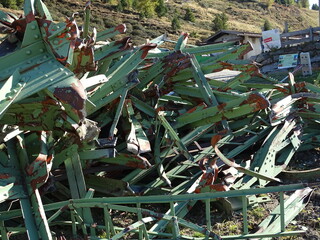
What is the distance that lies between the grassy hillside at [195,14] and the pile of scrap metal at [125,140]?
87.8 ft

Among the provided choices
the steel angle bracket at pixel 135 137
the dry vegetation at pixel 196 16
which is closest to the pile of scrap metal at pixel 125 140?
the steel angle bracket at pixel 135 137

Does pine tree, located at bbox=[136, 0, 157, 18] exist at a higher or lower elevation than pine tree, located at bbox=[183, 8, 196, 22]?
higher

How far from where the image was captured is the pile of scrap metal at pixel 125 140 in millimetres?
3861

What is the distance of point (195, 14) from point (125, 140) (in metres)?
64.0

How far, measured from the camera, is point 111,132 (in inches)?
183

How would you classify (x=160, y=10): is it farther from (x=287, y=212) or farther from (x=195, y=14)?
(x=287, y=212)

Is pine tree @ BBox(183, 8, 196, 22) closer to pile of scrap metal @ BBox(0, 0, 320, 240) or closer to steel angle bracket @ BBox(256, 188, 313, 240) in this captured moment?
pile of scrap metal @ BBox(0, 0, 320, 240)

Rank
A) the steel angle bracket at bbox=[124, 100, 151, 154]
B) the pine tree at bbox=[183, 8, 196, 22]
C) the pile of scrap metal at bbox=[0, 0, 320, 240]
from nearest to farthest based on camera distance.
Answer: the pile of scrap metal at bbox=[0, 0, 320, 240] → the steel angle bracket at bbox=[124, 100, 151, 154] → the pine tree at bbox=[183, 8, 196, 22]

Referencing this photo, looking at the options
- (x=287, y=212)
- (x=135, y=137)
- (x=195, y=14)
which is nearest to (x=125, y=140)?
(x=135, y=137)

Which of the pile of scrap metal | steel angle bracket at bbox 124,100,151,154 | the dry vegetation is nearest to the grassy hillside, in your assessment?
the dry vegetation

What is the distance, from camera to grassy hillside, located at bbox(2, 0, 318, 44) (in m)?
44.8

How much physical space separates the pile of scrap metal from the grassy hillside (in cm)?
2676

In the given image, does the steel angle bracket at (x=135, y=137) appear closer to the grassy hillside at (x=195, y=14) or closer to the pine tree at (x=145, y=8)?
the grassy hillside at (x=195, y=14)

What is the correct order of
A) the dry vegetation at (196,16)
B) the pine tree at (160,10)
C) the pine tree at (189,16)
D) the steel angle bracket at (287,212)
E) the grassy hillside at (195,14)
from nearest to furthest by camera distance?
the steel angle bracket at (287,212)
the grassy hillside at (195,14)
the dry vegetation at (196,16)
the pine tree at (160,10)
the pine tree at (189,16)
